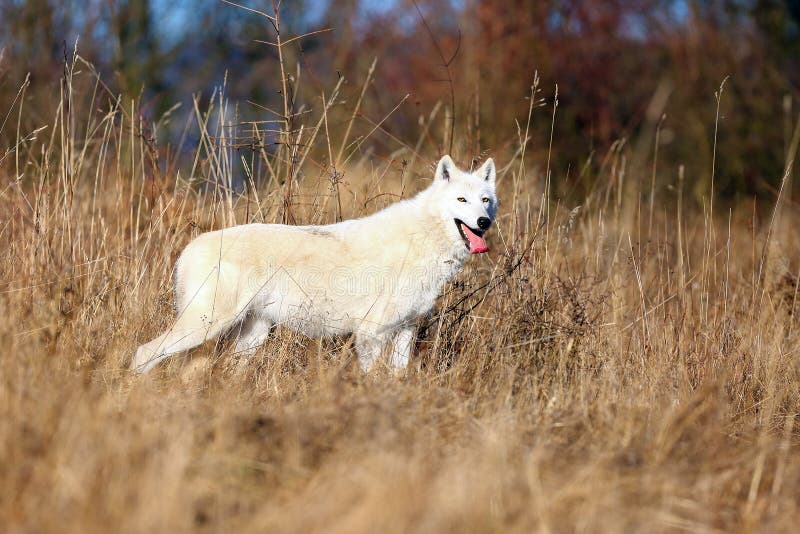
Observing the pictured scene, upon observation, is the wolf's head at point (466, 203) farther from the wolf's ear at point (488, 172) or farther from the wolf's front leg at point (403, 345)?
the wolf's front leg at point (403, 345)

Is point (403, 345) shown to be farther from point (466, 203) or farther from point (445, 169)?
point (445, 169)

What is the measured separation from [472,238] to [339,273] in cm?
81

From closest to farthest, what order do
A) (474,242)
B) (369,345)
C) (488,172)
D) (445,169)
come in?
1. (369,345)
2. (474,242)
3. (445,169)
4. (488,172)

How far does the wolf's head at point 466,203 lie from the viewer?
466 cm

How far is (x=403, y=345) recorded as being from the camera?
4695mm

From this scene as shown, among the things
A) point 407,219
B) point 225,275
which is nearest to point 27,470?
point 225,275

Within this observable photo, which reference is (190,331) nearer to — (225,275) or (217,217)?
(225,275)

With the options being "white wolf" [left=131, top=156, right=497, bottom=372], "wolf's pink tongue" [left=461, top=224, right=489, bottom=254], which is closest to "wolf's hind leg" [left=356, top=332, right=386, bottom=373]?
"white wolf" [left=131, top=156, right=497, bottom=372]

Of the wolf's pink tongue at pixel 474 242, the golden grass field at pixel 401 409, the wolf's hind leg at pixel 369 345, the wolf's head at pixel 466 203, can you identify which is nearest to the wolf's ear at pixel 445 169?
the wolf's head at pixel 466 203

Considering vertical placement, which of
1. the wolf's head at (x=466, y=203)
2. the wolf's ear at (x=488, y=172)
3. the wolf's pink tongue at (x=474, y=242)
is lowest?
the wolf's pink tongue at (x=474, y=242)

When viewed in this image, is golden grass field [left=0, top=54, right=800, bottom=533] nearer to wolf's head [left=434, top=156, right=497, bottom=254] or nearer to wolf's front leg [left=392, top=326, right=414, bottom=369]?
wolf's front leg [left=392, top=326, right=414, bottom=369]

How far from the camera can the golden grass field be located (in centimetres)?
238

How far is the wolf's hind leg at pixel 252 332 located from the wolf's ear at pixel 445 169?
138 cm

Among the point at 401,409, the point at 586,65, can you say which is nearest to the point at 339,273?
the point at 401,409
